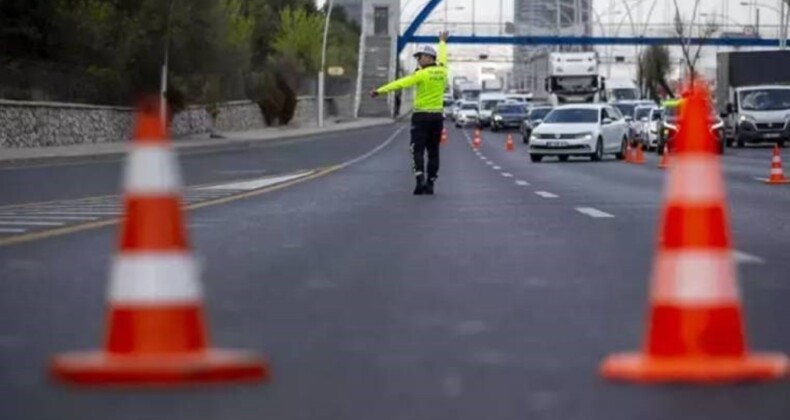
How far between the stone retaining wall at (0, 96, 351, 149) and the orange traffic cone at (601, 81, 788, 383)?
42905 mm

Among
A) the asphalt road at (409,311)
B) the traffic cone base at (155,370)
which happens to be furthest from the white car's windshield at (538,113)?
the traffic cone base at (155,370)

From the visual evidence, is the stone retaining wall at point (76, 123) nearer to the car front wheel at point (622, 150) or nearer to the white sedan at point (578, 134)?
the white sedan at point (578, 134)

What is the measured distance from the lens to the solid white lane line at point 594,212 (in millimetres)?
16809

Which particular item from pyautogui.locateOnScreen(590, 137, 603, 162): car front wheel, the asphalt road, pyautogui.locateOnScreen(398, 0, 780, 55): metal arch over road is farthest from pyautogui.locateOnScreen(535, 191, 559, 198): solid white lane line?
pyautogui.locateOnScreen(398, 0, 780, 55): metal arch over road

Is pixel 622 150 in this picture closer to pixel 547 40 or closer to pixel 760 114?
pixel 760 114

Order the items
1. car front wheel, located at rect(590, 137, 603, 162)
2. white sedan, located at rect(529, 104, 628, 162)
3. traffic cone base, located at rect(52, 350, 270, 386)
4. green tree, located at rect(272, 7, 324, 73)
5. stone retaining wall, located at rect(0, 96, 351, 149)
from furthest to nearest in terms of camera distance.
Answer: green tree, located at rect(272, 7, 324, 73), stone retaining wall, located at rect(0, 96, 351, 149), car front wheel, located at rect(590, 137, 603, 162), white sedan, located at rect(529, 104, 628, 162), traffic cone base, located at rect(52, 350, 270, 386)

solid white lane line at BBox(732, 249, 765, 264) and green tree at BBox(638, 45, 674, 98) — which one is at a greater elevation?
green tree at BBox(638, 45, 674, 98)

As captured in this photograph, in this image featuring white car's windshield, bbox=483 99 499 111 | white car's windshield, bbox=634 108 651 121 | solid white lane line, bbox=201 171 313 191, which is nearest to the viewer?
solid white lane line, bbox=201 171 313 191

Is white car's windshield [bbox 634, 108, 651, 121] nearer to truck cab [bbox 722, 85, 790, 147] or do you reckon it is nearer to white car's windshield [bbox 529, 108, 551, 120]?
truck cab [bbox 722, 85, 790, 147]

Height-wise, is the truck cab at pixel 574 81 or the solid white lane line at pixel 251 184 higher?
the truck cab at pixel 574 81

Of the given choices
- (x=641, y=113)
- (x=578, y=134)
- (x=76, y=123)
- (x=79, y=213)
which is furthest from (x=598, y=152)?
(x=79, y=213)

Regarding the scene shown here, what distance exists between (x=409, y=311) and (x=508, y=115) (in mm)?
81323

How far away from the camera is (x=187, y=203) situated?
1991 cm

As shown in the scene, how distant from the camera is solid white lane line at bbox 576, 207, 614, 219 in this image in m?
16.8
